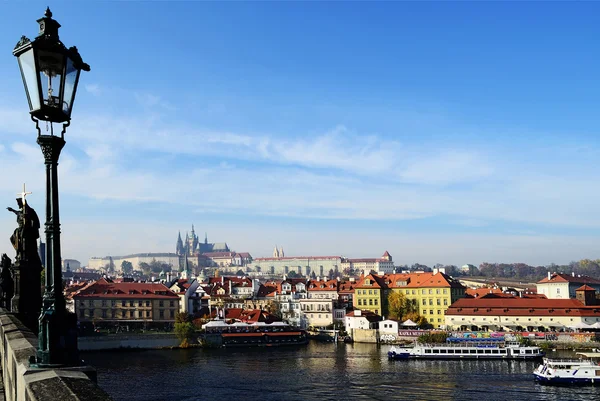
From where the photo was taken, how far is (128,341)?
7162 cm

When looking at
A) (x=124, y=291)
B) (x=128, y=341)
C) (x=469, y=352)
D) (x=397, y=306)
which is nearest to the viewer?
(x=469, y=352)

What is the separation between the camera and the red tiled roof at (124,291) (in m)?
85.5

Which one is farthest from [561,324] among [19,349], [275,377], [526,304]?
[19,349]

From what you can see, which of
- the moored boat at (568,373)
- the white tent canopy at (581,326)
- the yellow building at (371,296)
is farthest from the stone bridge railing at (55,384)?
the yellow building at (371,296)

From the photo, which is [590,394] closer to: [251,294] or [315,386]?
[315,386]

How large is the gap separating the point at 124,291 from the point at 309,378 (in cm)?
4466

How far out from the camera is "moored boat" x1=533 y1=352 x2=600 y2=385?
49031 millimetres

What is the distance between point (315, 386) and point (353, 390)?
3192 millimetres

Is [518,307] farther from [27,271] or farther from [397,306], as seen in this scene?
[27,271]

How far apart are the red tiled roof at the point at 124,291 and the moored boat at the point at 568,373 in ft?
172

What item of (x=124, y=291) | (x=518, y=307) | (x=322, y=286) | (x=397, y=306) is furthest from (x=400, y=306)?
(x=124, y=291)

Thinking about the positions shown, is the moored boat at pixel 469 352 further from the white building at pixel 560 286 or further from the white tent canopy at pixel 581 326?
the white building at pixel 560 286

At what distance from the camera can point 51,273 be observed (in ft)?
20.3

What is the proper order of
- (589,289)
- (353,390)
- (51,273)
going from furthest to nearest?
(589,289), (353,390), (51,273)
